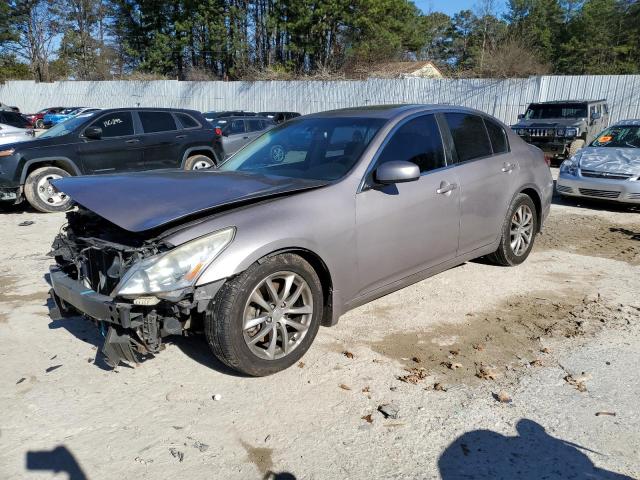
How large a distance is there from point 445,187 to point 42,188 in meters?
7.39

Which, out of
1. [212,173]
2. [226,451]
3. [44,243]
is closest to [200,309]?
[226,451]

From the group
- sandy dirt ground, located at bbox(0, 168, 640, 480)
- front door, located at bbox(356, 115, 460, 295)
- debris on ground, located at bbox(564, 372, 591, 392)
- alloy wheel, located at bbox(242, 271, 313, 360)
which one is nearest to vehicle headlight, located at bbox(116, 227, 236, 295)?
alloy wheel, located at bbox(242, 271, 313, 360)

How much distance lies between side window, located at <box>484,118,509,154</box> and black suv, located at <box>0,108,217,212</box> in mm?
6616

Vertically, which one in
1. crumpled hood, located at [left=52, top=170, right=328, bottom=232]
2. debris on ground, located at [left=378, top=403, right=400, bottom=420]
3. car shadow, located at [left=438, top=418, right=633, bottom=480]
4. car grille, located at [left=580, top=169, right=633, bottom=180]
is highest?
crumpled hood, located at [left=52, top=170, right=328, bottom=232]

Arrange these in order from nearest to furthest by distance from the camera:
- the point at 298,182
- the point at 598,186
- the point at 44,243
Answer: the point at 298,182
the point at 44,243
the point at 598,186

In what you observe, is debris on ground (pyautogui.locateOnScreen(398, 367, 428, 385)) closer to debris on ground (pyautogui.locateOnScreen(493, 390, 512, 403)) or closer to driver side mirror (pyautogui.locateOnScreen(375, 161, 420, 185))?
debris on ground (pyautogui.locateOnScreen(493, 390, 512, 403))

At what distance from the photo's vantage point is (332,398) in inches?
129

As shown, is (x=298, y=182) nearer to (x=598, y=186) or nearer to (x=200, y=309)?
(x=200, y=309)

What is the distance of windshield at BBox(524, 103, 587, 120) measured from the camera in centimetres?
1523

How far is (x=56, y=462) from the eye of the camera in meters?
2.71

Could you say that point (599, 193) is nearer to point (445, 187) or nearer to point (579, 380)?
point (445, 187)

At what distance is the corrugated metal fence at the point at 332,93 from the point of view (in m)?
21.0

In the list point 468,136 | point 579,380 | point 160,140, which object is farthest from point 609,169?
point 160,140

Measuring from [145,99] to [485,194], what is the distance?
Answer: 36.6 metres
